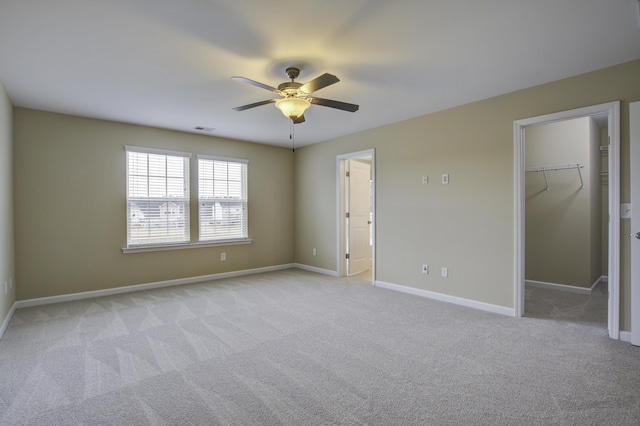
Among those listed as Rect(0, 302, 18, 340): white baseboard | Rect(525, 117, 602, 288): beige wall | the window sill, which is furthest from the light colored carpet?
Rect(525, 117, 602, 288): beige wall

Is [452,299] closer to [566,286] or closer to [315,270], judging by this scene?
[566,286]

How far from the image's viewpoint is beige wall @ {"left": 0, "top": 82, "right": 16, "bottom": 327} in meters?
3.33

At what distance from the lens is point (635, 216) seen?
291cm

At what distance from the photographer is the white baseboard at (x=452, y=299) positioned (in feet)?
12.4

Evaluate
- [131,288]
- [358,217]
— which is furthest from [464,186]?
[131,288]

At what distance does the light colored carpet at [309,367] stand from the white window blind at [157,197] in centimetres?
137

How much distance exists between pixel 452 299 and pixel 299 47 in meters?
3.56

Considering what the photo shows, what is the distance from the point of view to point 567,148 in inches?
193

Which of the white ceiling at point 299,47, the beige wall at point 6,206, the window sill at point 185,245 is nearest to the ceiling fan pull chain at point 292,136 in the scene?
the white ceiling at point 299,47

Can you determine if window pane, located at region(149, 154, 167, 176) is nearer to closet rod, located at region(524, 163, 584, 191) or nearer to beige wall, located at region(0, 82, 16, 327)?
beige wall, located at region(0, 82, 16, 327)

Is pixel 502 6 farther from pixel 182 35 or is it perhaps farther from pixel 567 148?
pixel 567 148

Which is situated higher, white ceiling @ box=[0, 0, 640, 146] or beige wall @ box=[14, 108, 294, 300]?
white ceiling @ box=[0, 0, 640, 146]

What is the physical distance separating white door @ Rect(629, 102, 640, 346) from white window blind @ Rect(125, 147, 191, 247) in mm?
5692

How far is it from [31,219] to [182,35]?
3.51 meters
